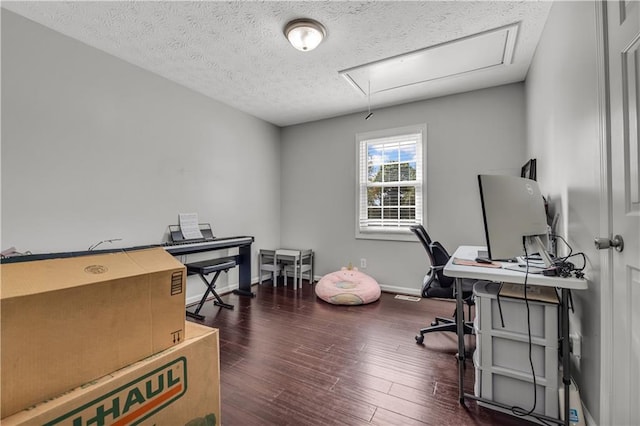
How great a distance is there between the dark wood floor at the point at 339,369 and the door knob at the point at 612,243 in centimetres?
102

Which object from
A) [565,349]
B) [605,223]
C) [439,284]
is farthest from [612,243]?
[439,284]

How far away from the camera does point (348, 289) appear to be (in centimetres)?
343

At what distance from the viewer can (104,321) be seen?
0.78m

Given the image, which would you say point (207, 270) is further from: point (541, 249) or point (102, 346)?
point (541, 249)

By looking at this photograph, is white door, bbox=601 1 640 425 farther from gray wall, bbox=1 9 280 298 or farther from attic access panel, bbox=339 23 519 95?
gray wall, bbox=1 9 280 298

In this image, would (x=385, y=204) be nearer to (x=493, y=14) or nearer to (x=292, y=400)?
(x=493, y=14)

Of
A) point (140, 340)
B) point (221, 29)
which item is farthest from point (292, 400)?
point (221, 29)

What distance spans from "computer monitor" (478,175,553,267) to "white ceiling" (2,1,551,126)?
1433mm

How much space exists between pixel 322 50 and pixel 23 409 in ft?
9.24

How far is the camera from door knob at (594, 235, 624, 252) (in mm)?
1094

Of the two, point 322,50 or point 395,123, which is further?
point 395,123

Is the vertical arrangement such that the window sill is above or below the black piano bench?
above

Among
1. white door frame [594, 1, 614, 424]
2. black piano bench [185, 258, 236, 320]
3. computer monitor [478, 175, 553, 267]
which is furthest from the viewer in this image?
black piano bench [185, 258, 236, 320]

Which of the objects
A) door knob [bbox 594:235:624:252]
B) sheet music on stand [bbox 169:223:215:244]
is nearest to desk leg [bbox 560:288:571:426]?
door knob [bbox 594:235:624:252]
